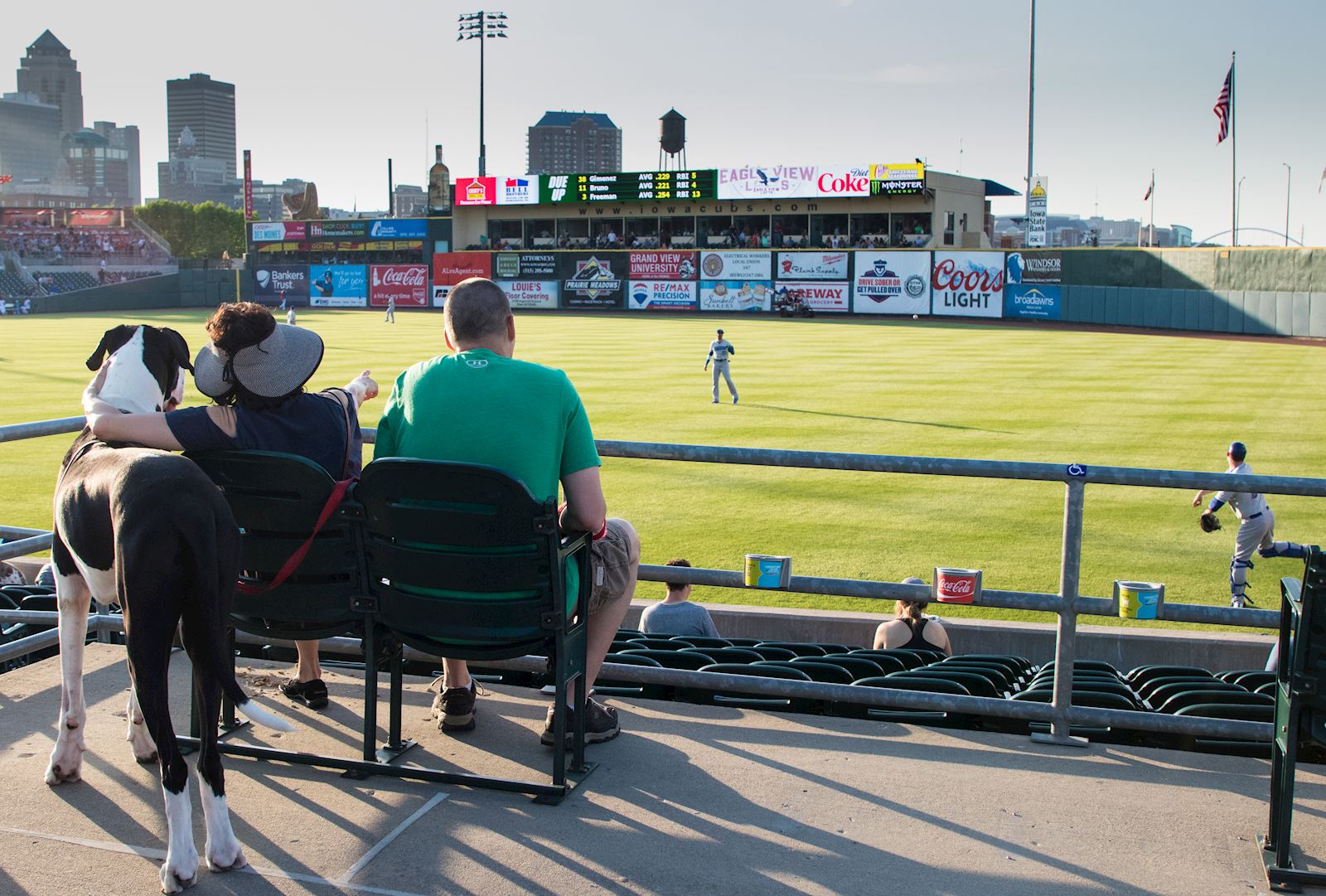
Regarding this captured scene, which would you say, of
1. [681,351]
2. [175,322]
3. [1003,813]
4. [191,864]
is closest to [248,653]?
[191,864]

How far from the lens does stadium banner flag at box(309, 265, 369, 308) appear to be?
240 ft

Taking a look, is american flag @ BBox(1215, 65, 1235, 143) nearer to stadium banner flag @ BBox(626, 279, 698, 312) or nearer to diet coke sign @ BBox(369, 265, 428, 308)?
stadium banner flag @ BBox(626, 279, 698, 312)

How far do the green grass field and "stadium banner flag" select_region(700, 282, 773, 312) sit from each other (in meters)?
19.6

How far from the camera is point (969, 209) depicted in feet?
246

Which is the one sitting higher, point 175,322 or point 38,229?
point 38,229

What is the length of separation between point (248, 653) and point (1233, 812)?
14.8 ft

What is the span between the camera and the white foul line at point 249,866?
3393 mm

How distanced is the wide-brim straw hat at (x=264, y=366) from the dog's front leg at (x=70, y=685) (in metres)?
0.81

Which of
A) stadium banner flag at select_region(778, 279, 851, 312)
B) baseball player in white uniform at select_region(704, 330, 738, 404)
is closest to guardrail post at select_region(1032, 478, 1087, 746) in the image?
baseball player in white uniform at select_region(704, 330, 738, 404)

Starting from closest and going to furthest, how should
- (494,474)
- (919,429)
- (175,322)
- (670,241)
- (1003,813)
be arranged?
1. (494,474)
2. (1003,813)
3. (919,429)
4. (175,322)
5. (670,241)

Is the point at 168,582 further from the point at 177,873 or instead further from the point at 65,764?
the point at 65,764

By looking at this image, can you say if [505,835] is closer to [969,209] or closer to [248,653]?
[248,653]

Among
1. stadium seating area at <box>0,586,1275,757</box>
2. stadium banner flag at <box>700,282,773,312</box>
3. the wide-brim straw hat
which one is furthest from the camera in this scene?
stadium banner flag at <box>700,282,773,312</box>

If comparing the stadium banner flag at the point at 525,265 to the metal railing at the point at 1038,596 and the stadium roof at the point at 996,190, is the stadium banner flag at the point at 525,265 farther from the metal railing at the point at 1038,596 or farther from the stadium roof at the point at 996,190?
the metal railing at the point at 1038,596
